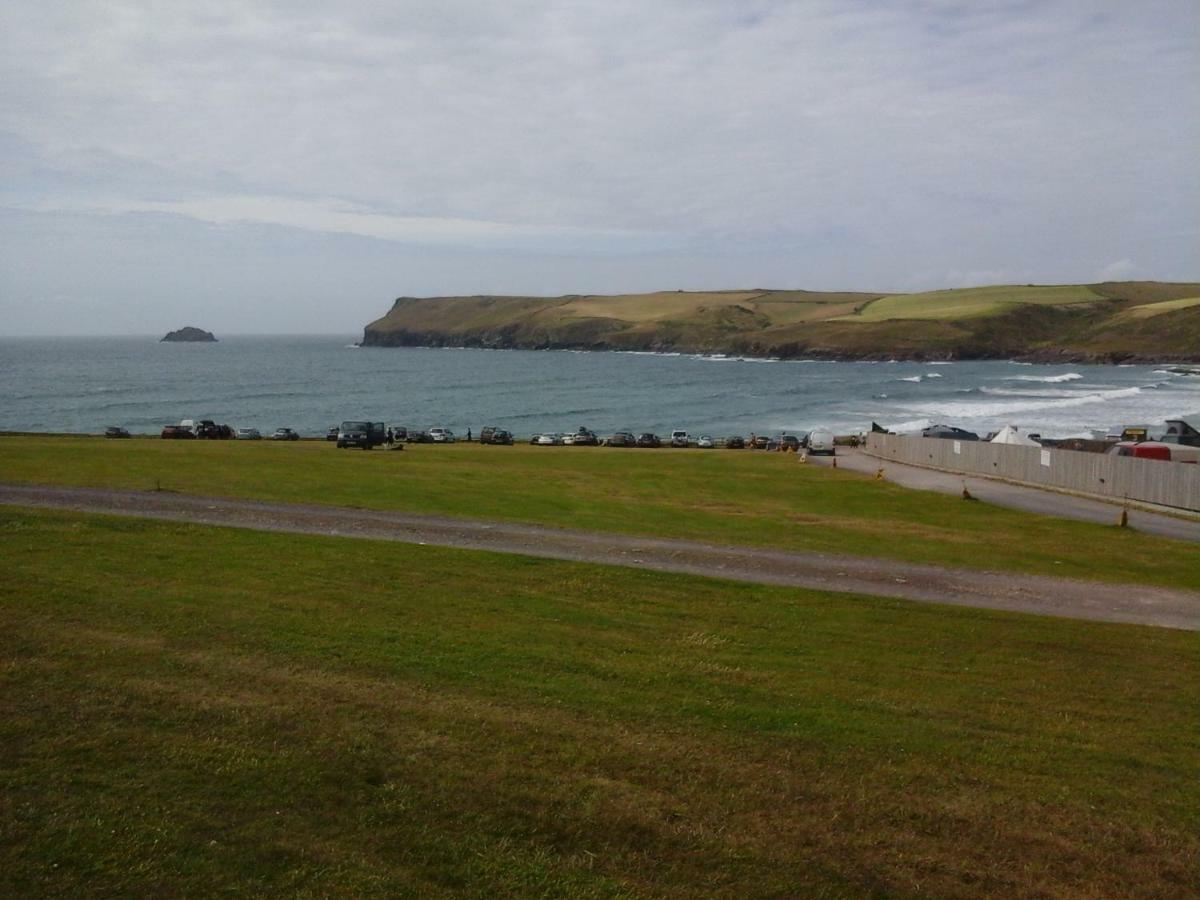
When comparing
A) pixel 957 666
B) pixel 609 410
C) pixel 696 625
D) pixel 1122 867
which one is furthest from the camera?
pixel 609 410

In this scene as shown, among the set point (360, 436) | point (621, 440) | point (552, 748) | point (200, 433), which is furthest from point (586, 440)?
point (552, 748)

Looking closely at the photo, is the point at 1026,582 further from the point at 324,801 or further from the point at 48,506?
the point at 48,506

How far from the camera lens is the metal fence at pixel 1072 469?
34.8 meters

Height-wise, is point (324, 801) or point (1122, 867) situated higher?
point (324, 801)

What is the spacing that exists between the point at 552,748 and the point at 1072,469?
36.1 meters

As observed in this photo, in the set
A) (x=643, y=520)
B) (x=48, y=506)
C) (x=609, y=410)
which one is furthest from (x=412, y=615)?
(x=609, y=410)

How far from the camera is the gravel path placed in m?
17.3

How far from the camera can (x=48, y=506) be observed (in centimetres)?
1955

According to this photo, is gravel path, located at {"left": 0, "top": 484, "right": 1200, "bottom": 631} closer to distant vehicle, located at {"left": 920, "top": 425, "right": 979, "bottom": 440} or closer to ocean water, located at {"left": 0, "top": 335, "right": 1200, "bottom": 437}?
distant vehicle, located at {"left": 920, "top": 425, "right": 979, "bottom": 440}

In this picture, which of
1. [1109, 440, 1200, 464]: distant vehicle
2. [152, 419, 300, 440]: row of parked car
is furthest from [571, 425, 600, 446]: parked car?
[1109, 440, 1200, 464]: distant vehicle

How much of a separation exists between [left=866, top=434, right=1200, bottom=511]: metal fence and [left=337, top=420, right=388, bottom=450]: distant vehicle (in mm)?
27788

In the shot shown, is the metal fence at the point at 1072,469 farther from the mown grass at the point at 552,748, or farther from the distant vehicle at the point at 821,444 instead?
the mown grass at the point at 552,748

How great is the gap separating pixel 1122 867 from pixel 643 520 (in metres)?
17.5

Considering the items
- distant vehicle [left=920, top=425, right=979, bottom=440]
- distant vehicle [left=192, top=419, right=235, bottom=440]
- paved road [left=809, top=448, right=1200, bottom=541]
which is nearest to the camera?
paved road [left=809, top=448, right=1200, bottom=541]
